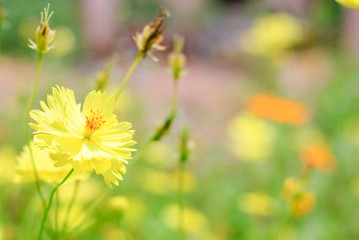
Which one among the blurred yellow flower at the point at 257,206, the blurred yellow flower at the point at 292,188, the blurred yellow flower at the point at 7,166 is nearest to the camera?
the blurred yellow flower at the point at 292,188

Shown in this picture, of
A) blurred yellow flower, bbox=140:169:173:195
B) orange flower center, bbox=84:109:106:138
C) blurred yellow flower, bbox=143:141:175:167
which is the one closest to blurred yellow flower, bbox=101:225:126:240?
blurred yellow flower, bbox=140:169:173:195

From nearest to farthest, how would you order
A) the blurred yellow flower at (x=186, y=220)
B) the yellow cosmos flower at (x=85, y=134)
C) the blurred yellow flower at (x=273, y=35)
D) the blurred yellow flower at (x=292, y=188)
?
the yellow cosmos flower at (x=85, y=134) < the blurred yellow flower at (x=292, y=188) < the blurred yellow flower at (x=186, y=220) < the blurred yellow flower at (x=273, y=35)

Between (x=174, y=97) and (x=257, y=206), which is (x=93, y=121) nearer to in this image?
(x=174, y=97)

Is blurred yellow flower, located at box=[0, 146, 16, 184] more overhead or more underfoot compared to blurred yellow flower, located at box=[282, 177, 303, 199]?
more underfoot

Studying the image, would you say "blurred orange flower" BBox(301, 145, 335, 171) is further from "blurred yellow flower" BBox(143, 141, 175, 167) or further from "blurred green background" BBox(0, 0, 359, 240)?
"blurred yellow flower" BBox(143, 141, 175, 167)

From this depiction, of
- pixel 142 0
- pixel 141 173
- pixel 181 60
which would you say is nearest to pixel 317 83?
pixel 141 173

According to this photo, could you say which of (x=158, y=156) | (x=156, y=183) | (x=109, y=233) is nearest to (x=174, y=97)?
(x=109, y=233)

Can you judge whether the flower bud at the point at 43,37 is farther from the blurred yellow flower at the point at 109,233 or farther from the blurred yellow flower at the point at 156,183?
the blurred yellow flower at the point at 156,183

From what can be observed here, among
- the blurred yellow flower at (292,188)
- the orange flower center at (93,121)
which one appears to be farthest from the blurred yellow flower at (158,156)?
the orange flower center at (93,121)
